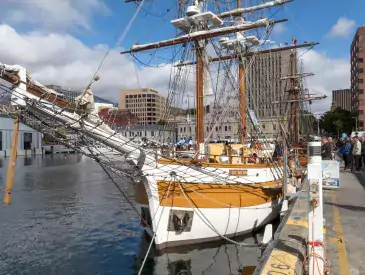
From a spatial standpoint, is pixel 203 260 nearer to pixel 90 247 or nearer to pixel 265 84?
pixel 90 247

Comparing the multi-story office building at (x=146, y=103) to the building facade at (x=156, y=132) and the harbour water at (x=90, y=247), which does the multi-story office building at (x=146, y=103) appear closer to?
the building facade at (x=156, y=132)

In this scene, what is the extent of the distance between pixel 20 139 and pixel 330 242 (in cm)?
7050

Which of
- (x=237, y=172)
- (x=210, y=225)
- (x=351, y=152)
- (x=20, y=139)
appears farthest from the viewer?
(x=20, y=139)

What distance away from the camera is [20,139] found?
69250 millimetres

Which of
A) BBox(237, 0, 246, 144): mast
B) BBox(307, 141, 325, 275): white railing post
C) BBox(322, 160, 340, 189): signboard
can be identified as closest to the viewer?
BBox(307, 141, 325, 275): white railing post

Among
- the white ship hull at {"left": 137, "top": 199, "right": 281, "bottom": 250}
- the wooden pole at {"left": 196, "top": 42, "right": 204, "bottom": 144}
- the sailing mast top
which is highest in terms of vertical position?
the sailing mast top

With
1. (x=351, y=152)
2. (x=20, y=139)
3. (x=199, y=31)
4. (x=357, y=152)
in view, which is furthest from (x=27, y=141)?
(x=357, y=152)

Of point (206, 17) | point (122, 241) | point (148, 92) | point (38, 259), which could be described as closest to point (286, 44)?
point (206, 17)

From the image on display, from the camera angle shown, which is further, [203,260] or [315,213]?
[203,260]

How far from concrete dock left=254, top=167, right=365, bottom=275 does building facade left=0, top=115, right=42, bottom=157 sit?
6181cm

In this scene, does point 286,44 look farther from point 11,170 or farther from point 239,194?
point 11,170

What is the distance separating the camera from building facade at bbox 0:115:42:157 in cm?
6402

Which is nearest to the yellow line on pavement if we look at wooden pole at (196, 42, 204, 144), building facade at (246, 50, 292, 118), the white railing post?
the white railing post

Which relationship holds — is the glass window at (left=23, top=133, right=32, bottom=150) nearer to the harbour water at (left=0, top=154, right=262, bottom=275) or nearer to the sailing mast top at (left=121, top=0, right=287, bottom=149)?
the harbour water at (left=0, top=154, right=262, bottom=275)
